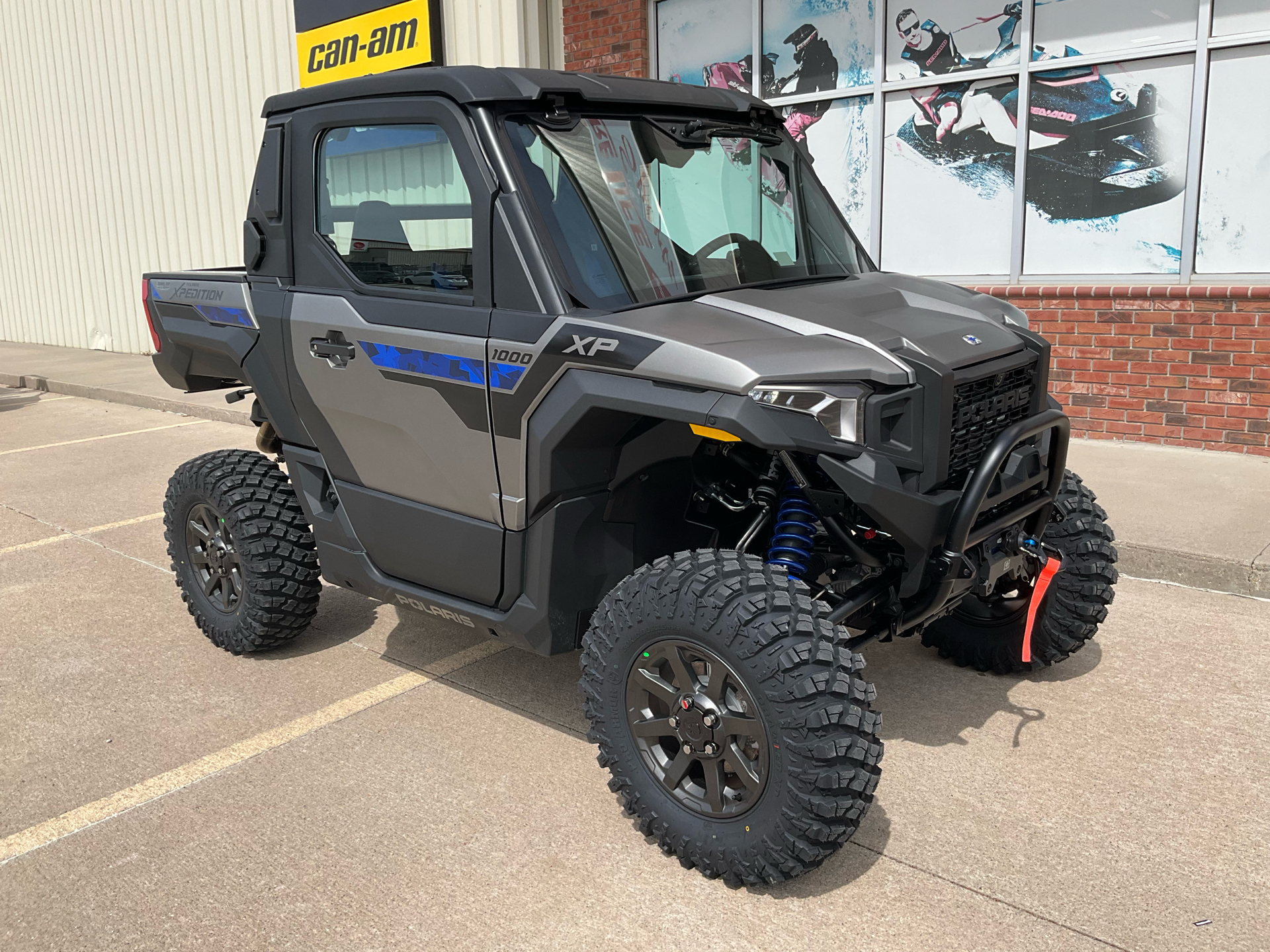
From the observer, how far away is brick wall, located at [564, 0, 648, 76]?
33.5 feet

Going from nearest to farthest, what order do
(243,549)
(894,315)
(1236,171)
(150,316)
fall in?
(894,315) < (243,549) < (150,316) < (1236,171)

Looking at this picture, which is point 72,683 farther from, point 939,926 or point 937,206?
point 937,206

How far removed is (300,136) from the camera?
3982 millimetres

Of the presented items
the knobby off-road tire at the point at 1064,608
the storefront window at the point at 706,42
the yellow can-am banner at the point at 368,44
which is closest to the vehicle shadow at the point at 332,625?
the knobby off-road tire at the point at 1064,608

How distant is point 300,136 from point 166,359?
1332 mm

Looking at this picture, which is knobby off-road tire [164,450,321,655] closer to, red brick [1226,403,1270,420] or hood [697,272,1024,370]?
hood [697,272,1024,370]

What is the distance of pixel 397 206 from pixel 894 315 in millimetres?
1672

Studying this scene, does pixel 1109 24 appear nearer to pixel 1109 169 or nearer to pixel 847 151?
pixel 1109 169

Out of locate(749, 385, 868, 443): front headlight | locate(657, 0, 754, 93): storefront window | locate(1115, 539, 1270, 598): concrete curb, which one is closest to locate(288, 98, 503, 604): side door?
locate(749, 385, 868, 443): front headlight

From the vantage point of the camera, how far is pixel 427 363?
3.54 meters

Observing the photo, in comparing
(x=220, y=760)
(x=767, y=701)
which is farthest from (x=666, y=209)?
(x=220, y=760)

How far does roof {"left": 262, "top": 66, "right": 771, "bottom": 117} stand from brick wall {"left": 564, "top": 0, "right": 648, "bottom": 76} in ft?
21.7

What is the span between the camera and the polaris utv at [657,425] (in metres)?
2.92

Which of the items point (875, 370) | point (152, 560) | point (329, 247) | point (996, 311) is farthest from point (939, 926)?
point (152, 560)
